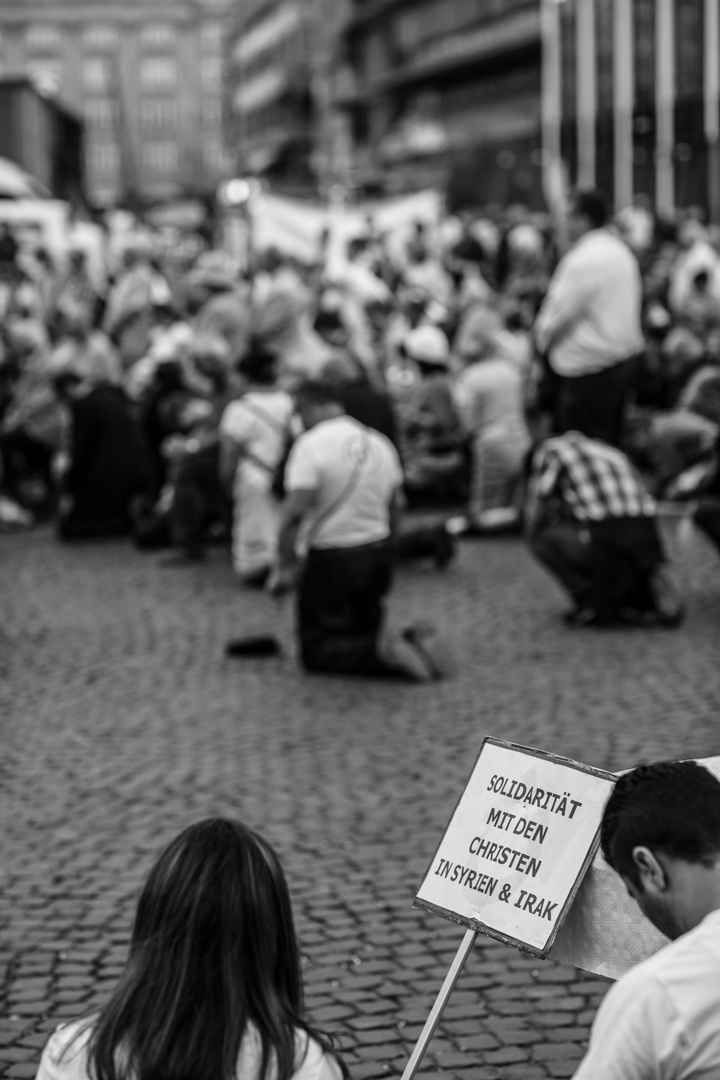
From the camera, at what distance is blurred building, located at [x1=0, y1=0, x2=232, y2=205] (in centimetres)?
16275

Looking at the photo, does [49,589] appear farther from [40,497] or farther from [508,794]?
[508,794]

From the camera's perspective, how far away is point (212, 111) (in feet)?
540

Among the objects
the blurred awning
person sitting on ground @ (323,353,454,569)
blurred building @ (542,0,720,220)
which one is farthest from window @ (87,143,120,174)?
person sitting on ground @ (323,353,454,569)

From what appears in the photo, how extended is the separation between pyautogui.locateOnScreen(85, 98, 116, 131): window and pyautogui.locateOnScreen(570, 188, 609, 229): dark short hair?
157246mm

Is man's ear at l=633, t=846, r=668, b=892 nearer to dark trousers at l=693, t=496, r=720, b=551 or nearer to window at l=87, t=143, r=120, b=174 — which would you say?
dark trousers at l=693, t=496, r=720, b=551

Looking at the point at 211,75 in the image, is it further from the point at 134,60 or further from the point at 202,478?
the point at 202,478

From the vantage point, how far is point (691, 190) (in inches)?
2007

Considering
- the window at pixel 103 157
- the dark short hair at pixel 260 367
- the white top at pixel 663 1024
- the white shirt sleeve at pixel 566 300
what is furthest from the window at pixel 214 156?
the white top at pixel 663 1024

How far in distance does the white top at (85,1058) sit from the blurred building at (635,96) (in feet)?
160

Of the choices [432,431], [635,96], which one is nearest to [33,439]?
[432,431]

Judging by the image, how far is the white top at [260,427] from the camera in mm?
11125

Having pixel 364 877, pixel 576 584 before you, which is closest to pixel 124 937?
pixel 364 877

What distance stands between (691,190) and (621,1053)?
50.4 m

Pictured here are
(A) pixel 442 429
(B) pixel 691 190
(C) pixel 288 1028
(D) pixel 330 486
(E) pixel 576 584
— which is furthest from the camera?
(B) pixel 691 190
